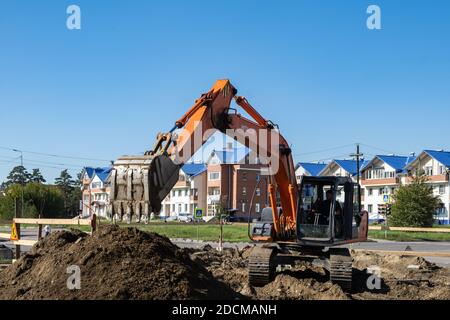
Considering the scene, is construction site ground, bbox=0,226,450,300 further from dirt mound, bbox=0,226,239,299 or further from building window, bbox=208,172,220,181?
building window, bbox=208,172,220,181

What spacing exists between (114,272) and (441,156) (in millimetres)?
75310

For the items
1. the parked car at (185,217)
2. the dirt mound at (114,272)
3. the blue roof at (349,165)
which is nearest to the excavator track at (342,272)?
the dirt mound at (114,272)

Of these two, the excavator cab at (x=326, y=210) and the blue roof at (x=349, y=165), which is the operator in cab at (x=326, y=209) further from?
the blue roof at (x=349, y=165)

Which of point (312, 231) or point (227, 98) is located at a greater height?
point (227, 98)

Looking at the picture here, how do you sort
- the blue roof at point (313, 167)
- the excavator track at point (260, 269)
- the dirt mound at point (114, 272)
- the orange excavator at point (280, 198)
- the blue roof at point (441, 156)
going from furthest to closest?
the blue roof at point (313, 167)
the blue roof at point (441, 156)
the excavator track at point (260, 269)
the orange excavator at point (280, 198)
the dirt mound at point (114, 272)

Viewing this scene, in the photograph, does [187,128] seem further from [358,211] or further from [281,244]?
[358,211]

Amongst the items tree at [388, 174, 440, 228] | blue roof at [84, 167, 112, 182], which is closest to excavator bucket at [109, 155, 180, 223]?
tree at [388, 174, 440, 228]


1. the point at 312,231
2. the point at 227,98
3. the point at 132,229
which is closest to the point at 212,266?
the point at 312,231

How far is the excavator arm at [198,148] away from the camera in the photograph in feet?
34.0

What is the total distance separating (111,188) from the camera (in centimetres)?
1058

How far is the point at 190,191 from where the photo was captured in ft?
330

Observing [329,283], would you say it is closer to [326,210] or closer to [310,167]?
[326,210]
